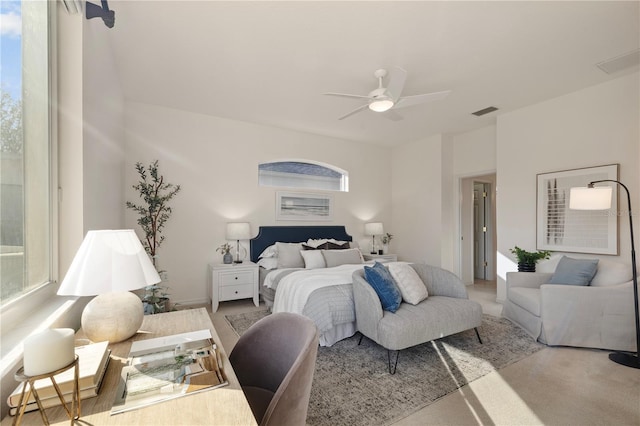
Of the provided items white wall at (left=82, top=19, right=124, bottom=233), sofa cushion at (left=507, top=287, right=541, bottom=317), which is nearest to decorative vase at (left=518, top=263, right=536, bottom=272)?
sofa cushion at (left=507, top=287, right=541, bottom=317)

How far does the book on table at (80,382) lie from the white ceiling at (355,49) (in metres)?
2.38

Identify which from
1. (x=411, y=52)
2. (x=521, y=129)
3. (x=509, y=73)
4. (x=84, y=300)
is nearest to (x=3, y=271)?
(x=84, y=300)

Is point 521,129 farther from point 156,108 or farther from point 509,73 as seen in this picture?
point 156,108

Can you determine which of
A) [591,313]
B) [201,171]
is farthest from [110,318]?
[591,313]

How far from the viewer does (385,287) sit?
258cm

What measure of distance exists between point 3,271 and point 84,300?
27.3 inches

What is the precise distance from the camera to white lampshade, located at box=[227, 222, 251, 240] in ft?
13.9

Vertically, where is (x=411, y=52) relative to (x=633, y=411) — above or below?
above

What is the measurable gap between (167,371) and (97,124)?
1.95m

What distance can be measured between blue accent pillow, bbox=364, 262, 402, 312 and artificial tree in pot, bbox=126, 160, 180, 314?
8.98 feet

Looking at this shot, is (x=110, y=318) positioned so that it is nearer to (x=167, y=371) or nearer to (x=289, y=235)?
(x=167, y=371)

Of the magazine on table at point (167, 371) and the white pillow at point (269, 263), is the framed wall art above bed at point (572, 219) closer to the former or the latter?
the white pillow at point (269, 263)

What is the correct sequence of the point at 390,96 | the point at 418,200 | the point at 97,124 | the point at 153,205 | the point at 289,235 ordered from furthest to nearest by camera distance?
the point at 418,200, the point at 289,235, the point at 153,205, the point at 390,96, the point at 97,124

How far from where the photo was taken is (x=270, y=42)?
2607 mm
